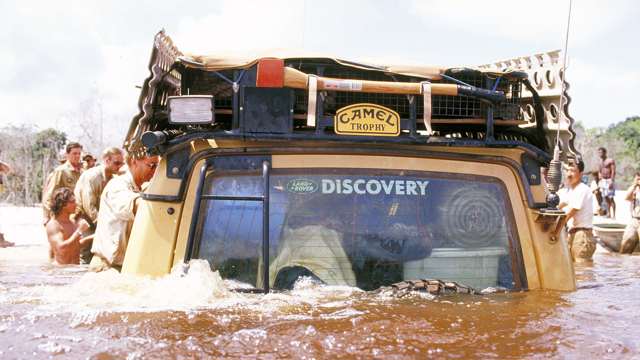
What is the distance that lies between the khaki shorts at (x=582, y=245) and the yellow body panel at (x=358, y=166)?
578 centimetres

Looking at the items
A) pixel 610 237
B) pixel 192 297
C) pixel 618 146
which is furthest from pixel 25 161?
pixel 618 146

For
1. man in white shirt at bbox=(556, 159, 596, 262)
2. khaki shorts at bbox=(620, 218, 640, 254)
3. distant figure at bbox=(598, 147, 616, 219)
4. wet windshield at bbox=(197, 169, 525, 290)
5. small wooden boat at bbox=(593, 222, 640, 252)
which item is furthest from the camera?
distant figure at bbox=(598, 147, 616, 219)

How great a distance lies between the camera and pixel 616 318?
3.40m

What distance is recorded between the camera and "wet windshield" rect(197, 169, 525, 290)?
332cm

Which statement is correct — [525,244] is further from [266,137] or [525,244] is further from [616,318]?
[266,137]

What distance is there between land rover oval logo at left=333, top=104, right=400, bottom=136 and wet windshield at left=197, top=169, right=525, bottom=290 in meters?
0.19

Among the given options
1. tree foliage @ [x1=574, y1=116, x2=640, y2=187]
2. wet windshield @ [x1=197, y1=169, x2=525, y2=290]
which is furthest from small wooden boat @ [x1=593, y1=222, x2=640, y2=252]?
tree foliage @ [x1=574, y1=116, x2=640, y2=187]

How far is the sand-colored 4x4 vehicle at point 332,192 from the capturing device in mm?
3322

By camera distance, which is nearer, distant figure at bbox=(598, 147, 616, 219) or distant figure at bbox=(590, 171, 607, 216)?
distant figure at bbox=(598, 147, 616, 219)

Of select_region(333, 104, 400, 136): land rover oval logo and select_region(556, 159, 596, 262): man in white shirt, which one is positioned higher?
select_region(333, 104, 400, 136): land rover oval logo

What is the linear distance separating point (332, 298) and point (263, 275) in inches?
13.1

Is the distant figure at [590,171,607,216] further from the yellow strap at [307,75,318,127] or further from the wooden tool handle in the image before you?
the yellow strap at [307,75,318,127]

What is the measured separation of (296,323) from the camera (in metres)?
2.95

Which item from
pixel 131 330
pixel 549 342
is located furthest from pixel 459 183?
pixel 131 330
